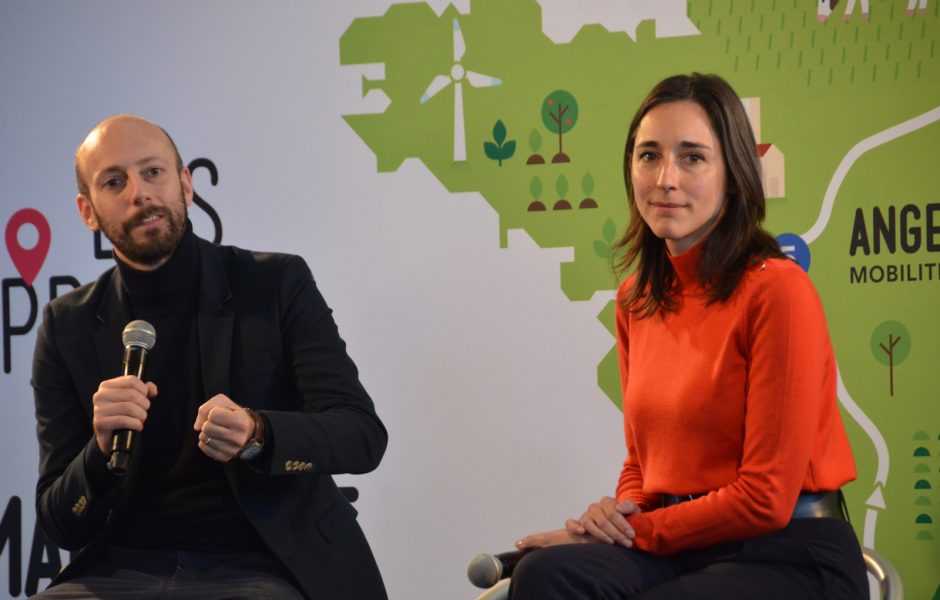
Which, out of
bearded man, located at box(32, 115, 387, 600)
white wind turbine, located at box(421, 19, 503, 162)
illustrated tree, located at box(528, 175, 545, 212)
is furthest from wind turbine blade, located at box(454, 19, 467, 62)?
bearded man, located at box(32, 115, 387, 600)

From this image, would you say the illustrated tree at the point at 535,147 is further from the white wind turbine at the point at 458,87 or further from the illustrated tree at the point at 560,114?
the white wind turbine at the point at 458,87

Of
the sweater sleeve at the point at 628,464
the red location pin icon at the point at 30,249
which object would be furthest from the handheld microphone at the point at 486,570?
the red location pin icon at the point at 30,249

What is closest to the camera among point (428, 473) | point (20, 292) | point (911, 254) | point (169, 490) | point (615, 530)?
point (615, 530)

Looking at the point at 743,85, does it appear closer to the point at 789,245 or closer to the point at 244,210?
the point at 789,245

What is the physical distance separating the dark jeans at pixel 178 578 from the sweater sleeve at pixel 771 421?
783mm

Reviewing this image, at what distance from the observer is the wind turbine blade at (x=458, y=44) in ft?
11.4

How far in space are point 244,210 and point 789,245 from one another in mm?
1829

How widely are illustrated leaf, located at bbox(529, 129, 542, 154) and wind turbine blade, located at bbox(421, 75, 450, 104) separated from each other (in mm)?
338

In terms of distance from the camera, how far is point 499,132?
3447 mm

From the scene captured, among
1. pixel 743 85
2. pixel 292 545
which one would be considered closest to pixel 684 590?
pixel 292 545

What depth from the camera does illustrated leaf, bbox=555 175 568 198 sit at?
341 centimetres

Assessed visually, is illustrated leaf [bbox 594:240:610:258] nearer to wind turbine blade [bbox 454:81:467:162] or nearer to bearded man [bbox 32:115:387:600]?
wind turbine blade [bbox 454:81:467:162]

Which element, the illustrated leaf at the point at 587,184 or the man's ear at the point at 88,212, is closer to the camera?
the man's ear at the point at 88,212

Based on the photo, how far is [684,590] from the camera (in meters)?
1.74
